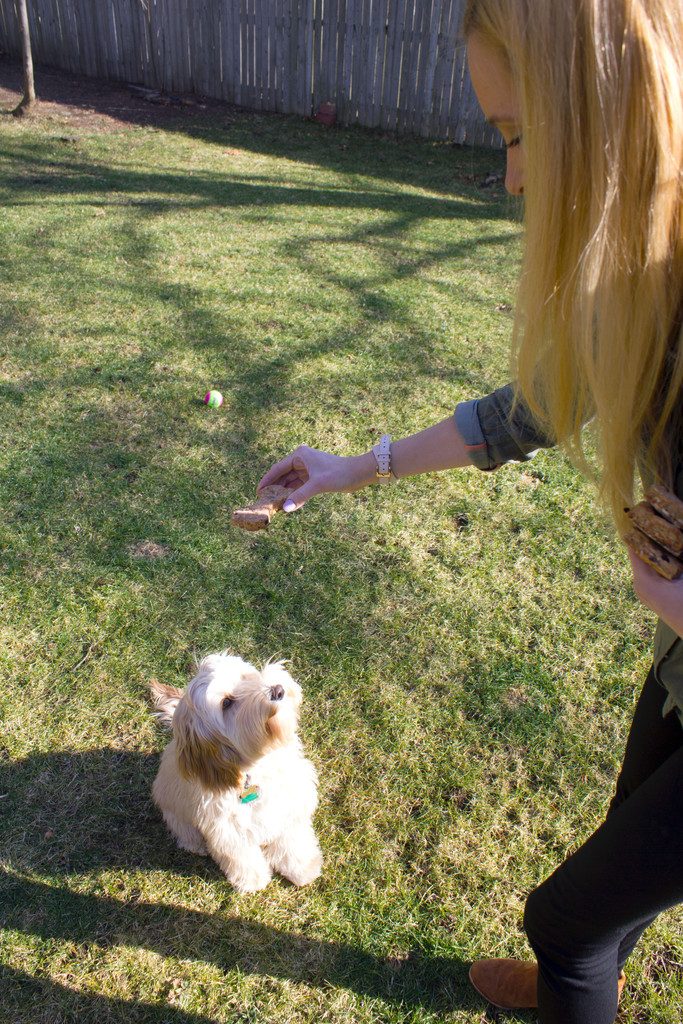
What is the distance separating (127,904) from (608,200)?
7.05ft

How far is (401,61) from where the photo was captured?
9805 mm

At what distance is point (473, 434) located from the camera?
158cm

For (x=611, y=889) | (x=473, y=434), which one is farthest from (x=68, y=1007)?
(x=473, y=434)

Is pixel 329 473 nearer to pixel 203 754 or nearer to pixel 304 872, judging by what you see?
pixel 203 754

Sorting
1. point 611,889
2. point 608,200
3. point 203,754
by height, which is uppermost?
point 608,200

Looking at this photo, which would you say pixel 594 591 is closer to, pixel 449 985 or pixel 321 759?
pixel 321 759

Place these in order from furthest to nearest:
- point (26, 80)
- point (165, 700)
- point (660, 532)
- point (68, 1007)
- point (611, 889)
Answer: point (26, 80) → point (165, 700) → point (68, 1007) → point (611, 889) → point (660, 532)

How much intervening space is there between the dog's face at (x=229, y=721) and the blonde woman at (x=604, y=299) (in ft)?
2.52

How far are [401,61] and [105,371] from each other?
26.4 feet

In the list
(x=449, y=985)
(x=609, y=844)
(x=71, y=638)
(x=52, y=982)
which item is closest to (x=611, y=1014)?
(x=609, y=844)

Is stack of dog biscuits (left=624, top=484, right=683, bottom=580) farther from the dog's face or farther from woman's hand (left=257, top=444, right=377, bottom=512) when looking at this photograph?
the dog's face

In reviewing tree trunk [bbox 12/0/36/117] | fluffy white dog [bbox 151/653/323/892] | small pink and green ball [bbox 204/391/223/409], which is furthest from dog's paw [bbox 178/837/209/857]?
tree trunk [bbox 12/0/36/117]

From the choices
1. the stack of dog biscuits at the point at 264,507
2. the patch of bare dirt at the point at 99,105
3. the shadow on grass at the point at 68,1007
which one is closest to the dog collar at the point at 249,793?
the shadow on grass at the point at 68,1007

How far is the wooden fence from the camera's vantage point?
31.7 feet
